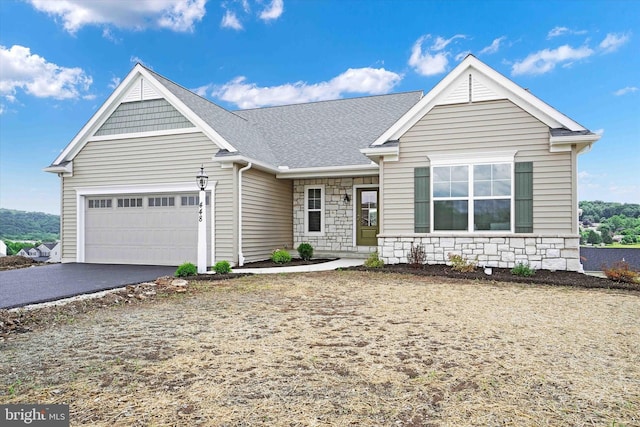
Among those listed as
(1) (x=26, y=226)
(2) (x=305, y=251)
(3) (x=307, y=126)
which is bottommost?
(2) (x=305, y=251)

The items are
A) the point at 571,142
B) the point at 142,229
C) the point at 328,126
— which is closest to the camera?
the point at 571,142

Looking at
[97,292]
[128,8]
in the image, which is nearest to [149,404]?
[97,292]

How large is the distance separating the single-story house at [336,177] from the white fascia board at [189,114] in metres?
0.04

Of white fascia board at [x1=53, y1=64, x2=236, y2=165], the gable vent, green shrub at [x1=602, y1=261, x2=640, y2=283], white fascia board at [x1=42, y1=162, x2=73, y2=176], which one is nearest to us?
green shrub at [x1=602, y1=261, x2=640, y2=283]

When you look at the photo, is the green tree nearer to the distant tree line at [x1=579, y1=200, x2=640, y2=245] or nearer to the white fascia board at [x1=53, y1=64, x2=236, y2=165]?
the distant tree line at [x1=579, y1=200, x2=640, y2=245]

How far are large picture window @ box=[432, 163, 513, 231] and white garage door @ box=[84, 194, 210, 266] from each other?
23.6 ft

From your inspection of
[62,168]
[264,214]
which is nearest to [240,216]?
[264,214]

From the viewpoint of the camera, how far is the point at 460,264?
9883 millimetres

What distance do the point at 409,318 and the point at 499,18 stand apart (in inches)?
606

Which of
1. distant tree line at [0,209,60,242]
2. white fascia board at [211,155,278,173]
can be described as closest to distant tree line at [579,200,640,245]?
white fascia board at [211,155,278,173]

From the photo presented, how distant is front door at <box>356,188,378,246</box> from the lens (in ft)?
45.3

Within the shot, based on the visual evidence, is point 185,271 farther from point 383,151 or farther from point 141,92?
point 141,92

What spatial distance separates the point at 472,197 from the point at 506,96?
2672 mm

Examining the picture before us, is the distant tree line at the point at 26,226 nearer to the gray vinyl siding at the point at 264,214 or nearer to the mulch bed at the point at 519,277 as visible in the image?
the gray vinyl siding at the point at 264,214
